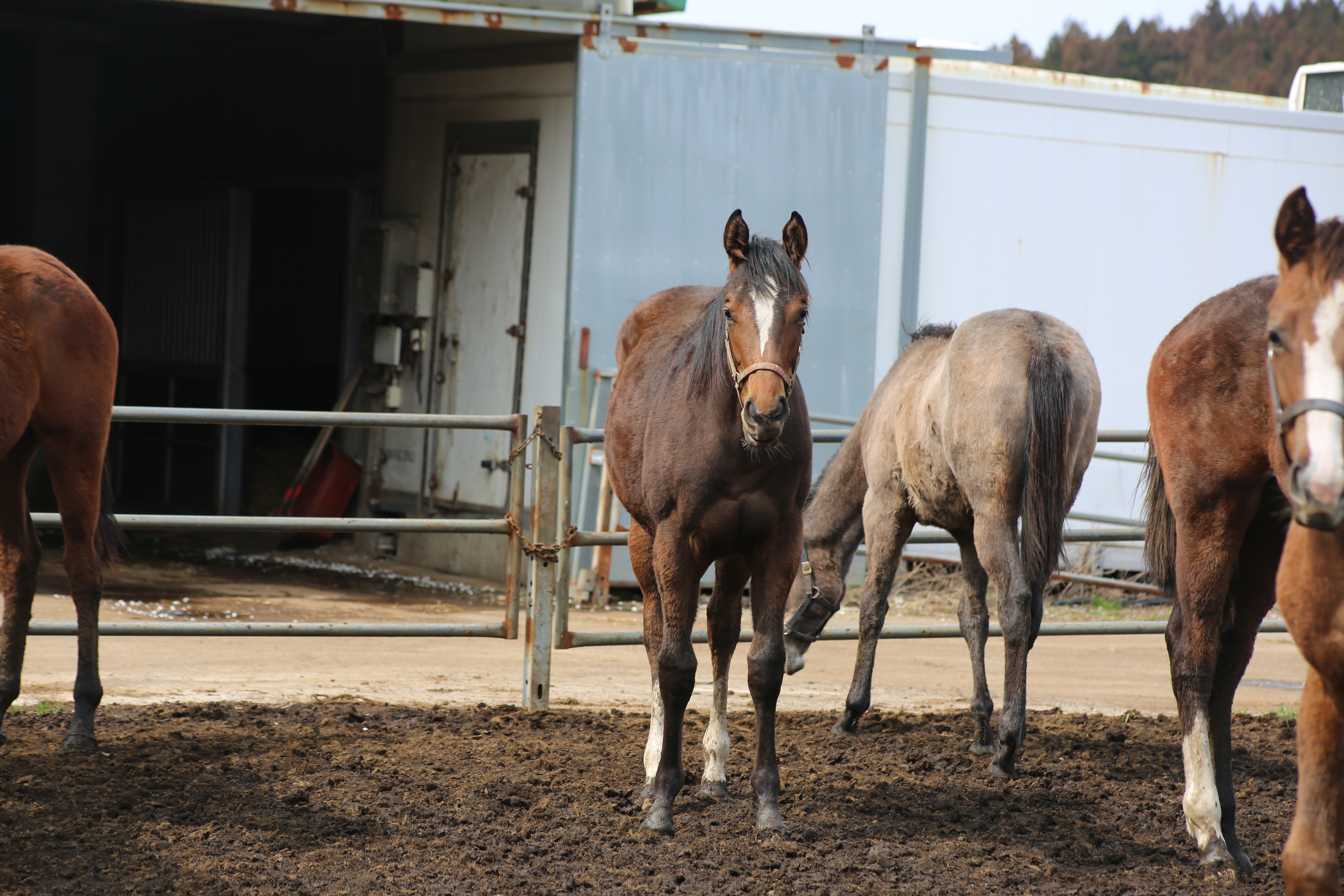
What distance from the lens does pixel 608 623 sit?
24.7 feet

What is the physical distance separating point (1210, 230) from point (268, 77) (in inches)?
326

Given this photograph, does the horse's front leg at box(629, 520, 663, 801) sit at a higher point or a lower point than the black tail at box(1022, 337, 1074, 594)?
lower

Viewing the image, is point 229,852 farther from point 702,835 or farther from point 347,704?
point 347,704

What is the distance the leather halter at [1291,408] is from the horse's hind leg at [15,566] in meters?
3.74

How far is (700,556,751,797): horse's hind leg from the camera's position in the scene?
4.05 metres

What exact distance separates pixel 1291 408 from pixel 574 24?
6.67 metres

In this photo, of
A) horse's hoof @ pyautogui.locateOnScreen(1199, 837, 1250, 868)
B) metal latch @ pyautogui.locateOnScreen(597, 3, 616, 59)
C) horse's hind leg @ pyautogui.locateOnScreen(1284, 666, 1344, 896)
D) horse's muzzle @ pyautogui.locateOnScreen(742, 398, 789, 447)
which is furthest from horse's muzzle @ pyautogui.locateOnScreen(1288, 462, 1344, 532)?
metal latch @ pyautogui.locateOnScreen(597, 3, 616, 59)

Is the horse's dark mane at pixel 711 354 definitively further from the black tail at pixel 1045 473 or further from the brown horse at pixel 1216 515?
the black tail at pixel 1045 473

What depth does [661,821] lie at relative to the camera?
366 cm

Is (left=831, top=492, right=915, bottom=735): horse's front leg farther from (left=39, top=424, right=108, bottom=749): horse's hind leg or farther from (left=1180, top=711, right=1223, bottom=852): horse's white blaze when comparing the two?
(left=39, top=424, right=108, bottom=749): horse's hind leg

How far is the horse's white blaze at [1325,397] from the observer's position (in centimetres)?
Answer: 194

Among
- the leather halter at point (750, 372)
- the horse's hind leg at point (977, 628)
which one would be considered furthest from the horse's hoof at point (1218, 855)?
the leather halter at point (750, 372)

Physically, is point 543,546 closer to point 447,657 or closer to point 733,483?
point 733,483

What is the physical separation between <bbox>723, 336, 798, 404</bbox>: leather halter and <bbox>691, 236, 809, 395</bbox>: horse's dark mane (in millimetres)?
33
